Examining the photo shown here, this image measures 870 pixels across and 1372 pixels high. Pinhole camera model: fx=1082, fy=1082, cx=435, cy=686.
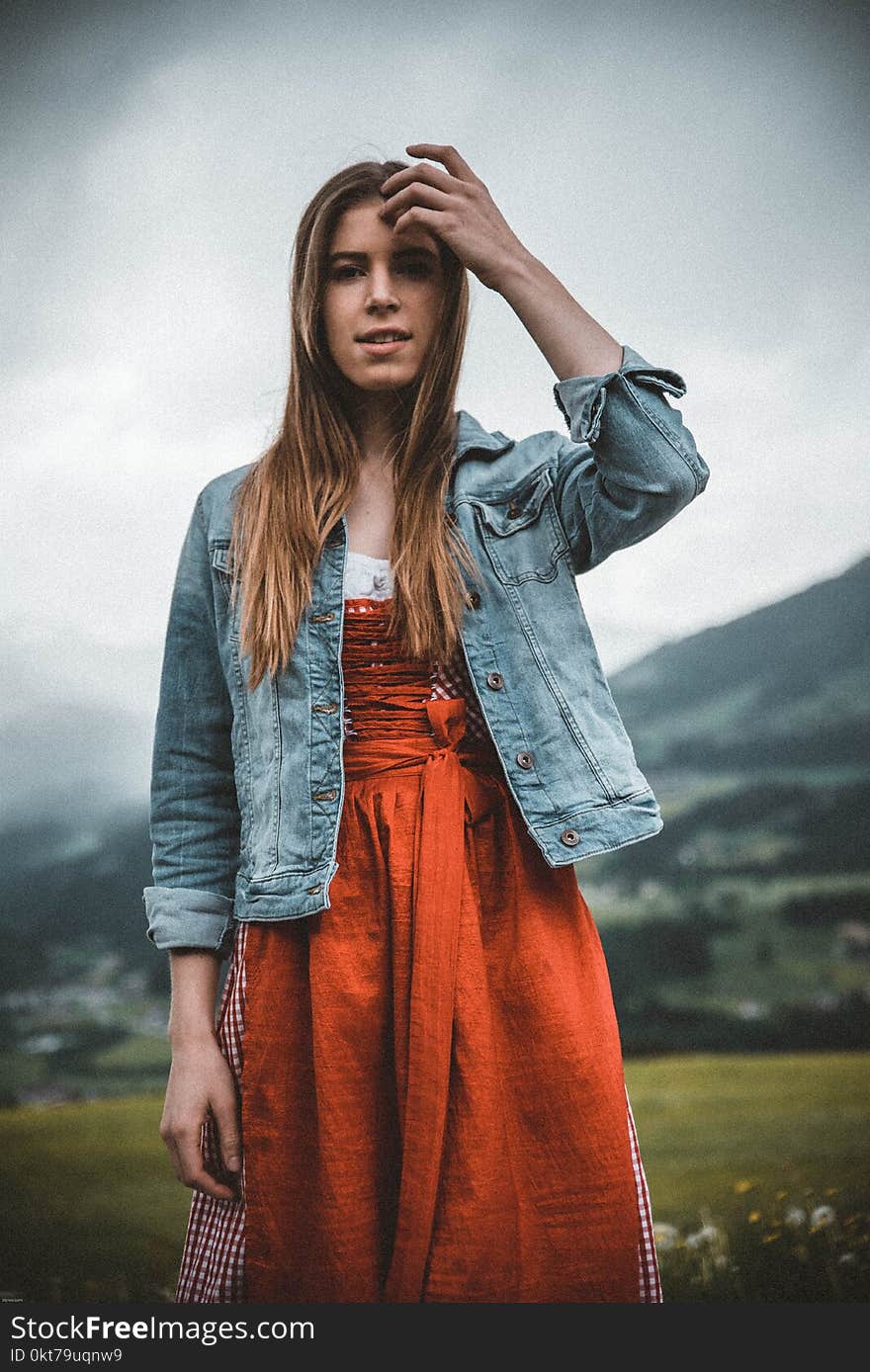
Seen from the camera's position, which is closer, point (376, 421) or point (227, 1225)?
point (227, 1225)

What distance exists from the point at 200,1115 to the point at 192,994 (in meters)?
0.12

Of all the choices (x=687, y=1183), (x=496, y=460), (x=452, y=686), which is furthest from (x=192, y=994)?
(x=687, y=1183)

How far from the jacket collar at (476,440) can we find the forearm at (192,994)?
61cm

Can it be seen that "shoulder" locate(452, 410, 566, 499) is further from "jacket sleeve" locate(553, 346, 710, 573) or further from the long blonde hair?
"jacket sleeve" locate(553, 346, 710, 573)

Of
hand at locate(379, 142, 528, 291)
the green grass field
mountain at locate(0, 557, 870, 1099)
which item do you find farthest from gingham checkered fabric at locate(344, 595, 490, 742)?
mountain at locate(0, 557, 870, 1099)

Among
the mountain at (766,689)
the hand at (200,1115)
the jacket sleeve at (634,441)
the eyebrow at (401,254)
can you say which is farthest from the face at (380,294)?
the mountain at (766,689)

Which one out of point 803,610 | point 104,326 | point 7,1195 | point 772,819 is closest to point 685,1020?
point 772,819

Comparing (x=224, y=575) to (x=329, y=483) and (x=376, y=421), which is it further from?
(x=376, y=421)

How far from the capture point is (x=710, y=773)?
8.85 ft

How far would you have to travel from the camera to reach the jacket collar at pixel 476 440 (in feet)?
3.99

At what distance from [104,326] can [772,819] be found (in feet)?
6.49

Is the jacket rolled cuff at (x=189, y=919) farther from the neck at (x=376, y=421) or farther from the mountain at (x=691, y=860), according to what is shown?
the mountain at (x=691, y=860)

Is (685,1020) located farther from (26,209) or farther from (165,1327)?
(26,209)

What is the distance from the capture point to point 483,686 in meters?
1.11
